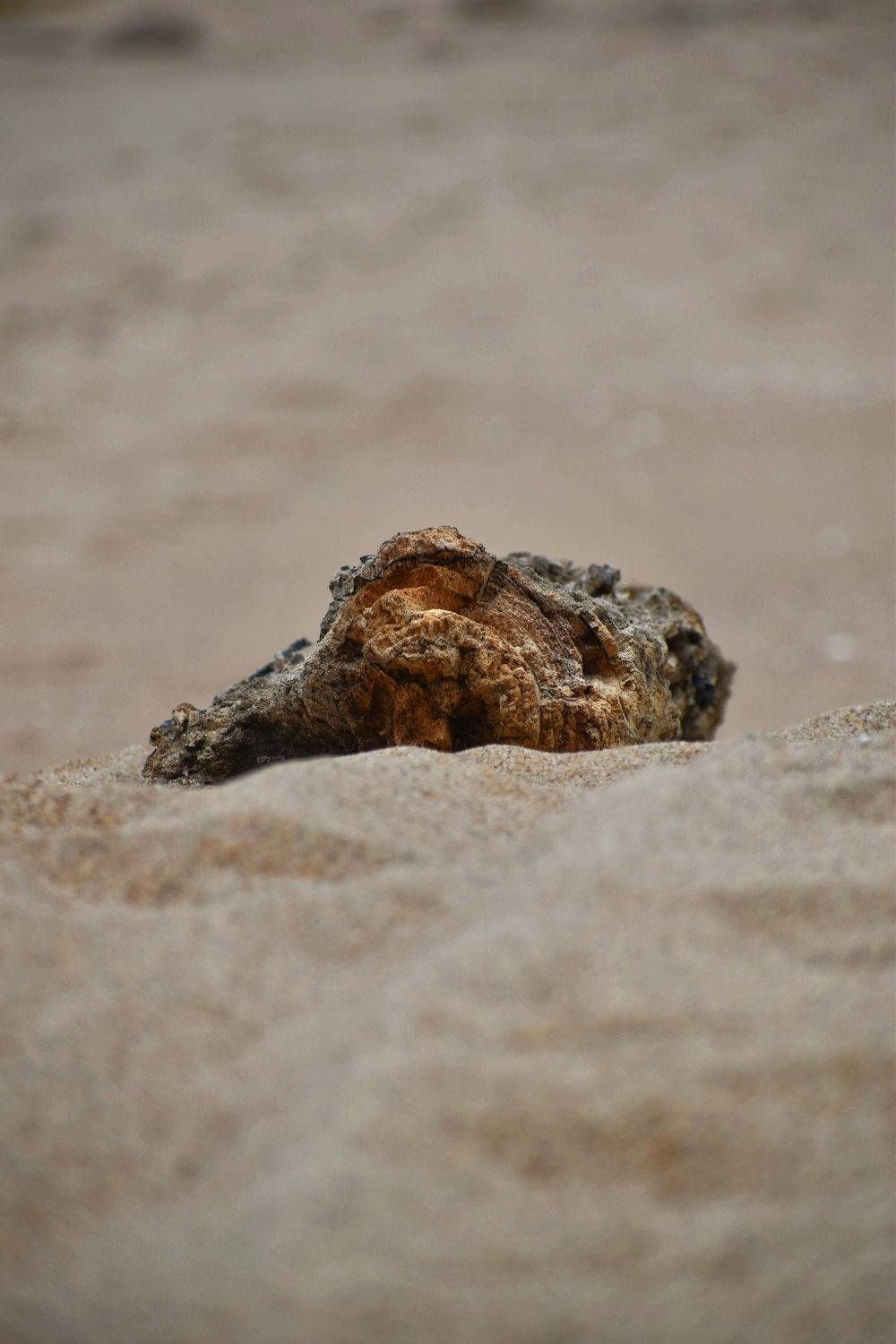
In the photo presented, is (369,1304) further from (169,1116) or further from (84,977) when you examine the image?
(84,977)

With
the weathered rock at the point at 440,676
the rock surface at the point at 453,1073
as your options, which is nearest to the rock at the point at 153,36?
the weathered rock at the point at 440,676

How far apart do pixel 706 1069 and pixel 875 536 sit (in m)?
6.41

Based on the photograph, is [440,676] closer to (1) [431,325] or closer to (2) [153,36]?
(1) [431,325]

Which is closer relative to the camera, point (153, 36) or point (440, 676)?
point (440, 676)

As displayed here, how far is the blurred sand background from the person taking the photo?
21.7 ft

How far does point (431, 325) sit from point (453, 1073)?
8.31 m

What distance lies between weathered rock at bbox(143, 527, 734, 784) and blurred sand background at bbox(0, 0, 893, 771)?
125 inches

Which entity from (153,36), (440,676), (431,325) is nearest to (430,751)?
(440,676)

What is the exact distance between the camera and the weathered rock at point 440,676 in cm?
213

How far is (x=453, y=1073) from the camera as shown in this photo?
3.36ft

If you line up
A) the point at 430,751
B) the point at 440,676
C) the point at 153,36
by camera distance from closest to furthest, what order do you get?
1. the point at 430,751
2. the point at 440,676
3. the point at 153,36

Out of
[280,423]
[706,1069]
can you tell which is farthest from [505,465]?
[706,1069]

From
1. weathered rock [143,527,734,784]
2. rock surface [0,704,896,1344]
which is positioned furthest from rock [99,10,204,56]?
rock surface [0,704,896,1344]

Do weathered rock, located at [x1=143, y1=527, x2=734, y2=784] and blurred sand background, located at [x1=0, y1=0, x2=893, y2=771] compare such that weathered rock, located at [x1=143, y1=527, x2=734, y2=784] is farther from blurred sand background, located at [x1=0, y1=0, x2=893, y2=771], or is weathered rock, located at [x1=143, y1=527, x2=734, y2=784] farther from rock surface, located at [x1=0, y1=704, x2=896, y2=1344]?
blurred sand background, located at [x1=0, y1=0, x2=893, y2=771]
